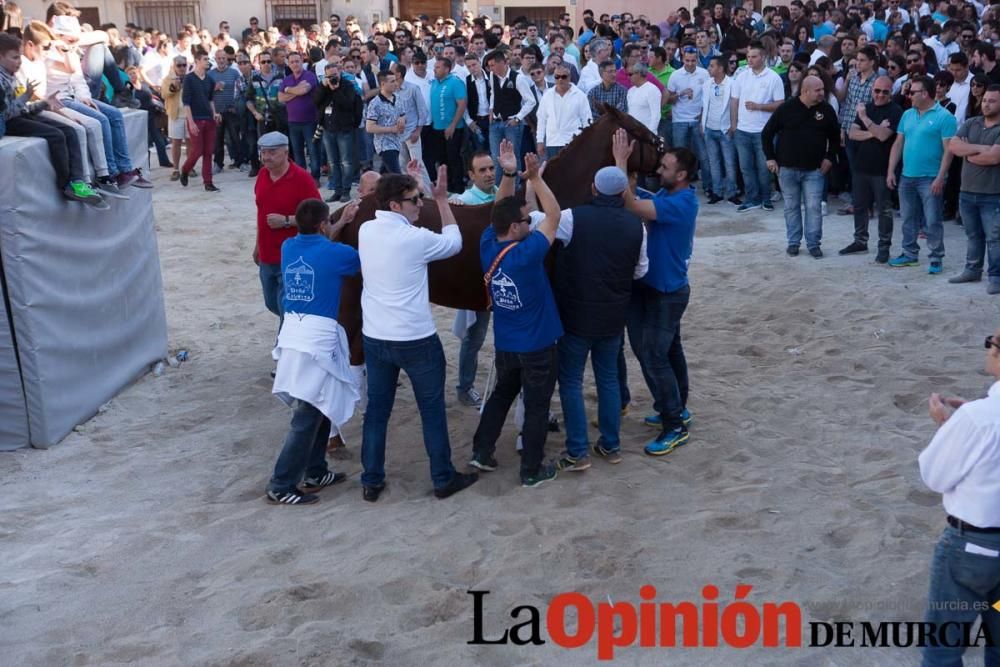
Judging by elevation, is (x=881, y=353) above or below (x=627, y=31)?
below

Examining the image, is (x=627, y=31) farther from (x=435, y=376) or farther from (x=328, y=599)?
(x=328, y=599)

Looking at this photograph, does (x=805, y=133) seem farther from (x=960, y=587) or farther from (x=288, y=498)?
(x=960, y=587)

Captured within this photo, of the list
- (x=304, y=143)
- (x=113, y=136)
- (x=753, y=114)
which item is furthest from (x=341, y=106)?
(x=113, y=136)

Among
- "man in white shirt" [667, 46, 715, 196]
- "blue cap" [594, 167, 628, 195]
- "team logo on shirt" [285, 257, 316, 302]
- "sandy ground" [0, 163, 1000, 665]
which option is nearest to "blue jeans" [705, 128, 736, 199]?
"man in white shirt" [667, 46, 715, 196]

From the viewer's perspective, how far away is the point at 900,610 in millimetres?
4848

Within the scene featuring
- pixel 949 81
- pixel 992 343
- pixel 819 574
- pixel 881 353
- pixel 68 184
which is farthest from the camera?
pixel 949 81

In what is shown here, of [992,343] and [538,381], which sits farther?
[538,381]

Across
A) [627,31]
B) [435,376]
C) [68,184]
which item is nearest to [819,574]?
[435,376]

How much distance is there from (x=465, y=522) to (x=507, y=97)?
925 centimetres

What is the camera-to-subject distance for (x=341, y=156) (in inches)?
575

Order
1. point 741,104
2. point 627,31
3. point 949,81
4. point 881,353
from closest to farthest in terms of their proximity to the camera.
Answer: point 881,353 < point 949,81 < point 741,104 < point 627,31

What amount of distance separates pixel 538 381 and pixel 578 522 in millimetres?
851

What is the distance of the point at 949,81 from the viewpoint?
1094cm

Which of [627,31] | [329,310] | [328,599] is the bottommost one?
[328,599]
